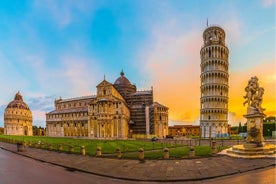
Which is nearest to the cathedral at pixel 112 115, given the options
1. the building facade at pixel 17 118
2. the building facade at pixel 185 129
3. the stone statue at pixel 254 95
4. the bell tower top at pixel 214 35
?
the bell tower top at pixel 214 35

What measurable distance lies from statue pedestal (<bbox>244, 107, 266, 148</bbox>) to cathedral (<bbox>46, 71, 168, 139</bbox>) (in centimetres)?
5204

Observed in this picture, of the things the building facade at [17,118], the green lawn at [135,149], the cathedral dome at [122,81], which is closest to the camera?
the green lawn at [135,149]

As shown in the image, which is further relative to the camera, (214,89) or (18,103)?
(18,103)

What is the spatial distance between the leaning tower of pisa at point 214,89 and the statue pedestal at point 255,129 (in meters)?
50.2

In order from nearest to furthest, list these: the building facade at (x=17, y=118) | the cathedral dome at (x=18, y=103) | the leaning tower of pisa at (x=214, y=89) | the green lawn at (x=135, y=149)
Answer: the green lawn at (x=135, y=149), the leaning tower of pisa at (x=214, y=89), the building facade at (x=17, y=118), the cathedral dome at (x=18, y=103)

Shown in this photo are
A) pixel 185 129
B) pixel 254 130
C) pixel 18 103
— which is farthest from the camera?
pixel 18 103

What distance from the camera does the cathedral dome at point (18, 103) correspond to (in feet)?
445

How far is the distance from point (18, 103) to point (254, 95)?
145551mm

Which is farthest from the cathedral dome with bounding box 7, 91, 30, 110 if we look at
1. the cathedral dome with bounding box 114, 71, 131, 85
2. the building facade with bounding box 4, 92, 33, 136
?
the cathedral dome with bounding box 114, 71, 131, 85

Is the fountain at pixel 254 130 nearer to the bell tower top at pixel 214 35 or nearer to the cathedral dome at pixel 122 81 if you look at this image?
the bell tower top at pixel 214 35

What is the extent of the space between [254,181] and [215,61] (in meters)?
66.9

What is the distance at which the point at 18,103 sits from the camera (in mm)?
138250

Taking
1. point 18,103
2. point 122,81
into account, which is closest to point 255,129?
point 122,81

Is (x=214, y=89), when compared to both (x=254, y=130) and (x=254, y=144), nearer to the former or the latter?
(x=254, y=130)
